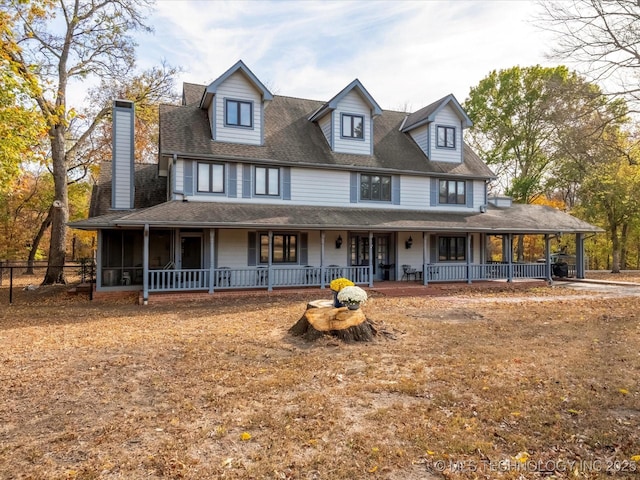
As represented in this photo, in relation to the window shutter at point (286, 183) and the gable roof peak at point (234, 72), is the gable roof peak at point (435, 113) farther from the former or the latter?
the gable roof peak at point (234, 72)

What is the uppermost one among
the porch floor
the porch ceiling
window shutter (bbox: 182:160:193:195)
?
window shutter (bbox: 182:160:193:195)

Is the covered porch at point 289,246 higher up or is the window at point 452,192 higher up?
the window at point 452,192

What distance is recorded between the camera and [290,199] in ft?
55.8

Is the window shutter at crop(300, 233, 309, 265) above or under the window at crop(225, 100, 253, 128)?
under

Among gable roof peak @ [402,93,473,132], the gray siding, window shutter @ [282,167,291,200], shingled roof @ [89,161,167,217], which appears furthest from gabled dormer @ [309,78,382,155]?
the gray siding

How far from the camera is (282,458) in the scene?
12.5ft

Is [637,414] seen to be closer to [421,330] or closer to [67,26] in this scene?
[421,330]

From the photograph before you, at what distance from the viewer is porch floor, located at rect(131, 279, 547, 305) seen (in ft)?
46.1

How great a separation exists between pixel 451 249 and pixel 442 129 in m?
6.31

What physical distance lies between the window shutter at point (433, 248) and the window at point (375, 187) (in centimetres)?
301

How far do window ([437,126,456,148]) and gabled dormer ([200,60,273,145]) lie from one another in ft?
30.2

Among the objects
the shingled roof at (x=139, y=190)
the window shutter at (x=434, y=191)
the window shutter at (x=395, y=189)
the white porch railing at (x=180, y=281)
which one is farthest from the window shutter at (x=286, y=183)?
the window shutter at (x=434, y=191)

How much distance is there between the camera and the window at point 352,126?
18.5m

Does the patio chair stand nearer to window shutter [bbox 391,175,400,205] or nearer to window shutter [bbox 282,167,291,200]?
window shutter [bbox 391,175,400,205]
